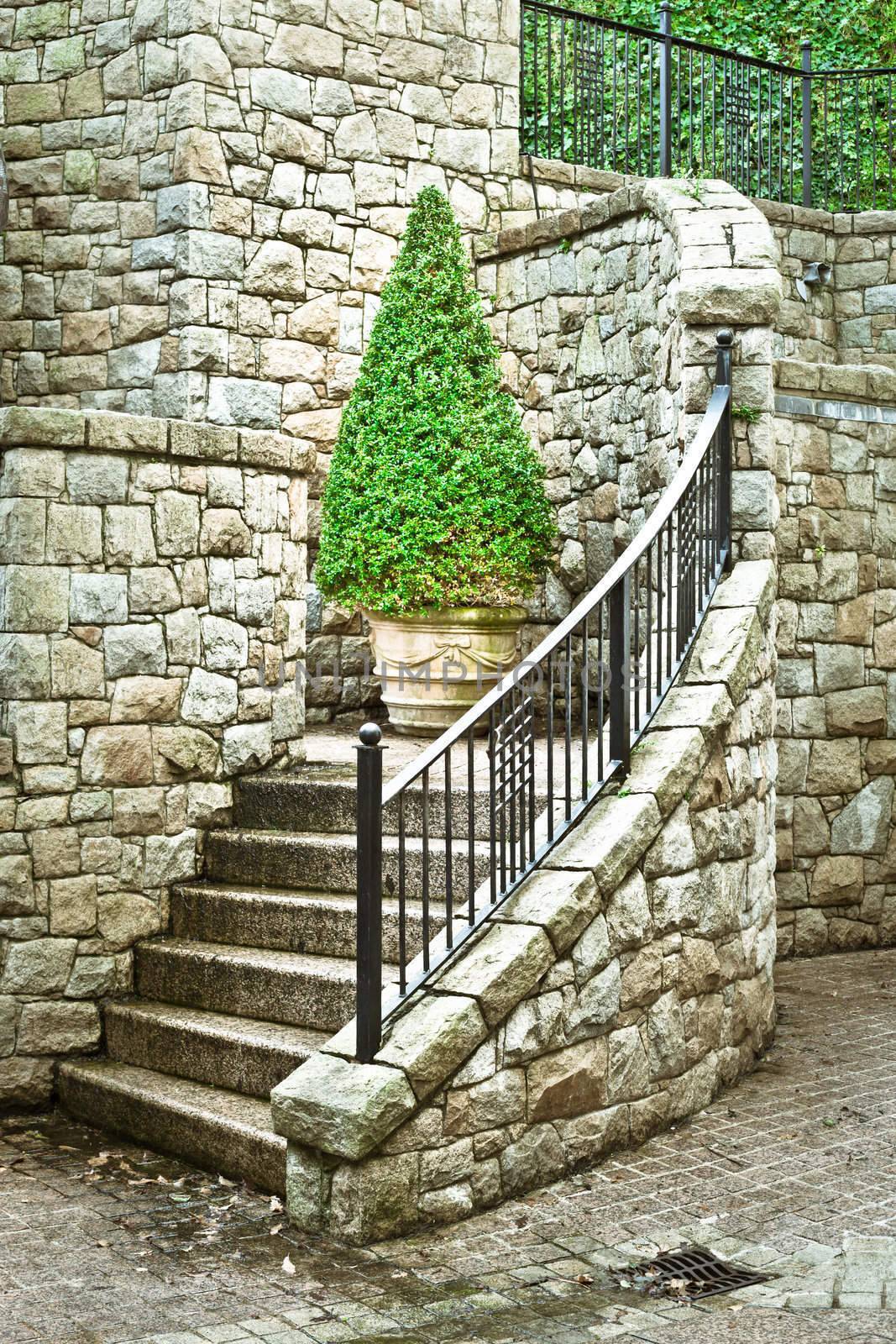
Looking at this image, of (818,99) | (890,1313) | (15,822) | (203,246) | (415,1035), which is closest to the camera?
(890,1313)

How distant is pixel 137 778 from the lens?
19.8 feet

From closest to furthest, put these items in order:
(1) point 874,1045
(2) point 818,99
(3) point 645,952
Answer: (3) point 645,952 < (1) point 874,1045 < (2) point 818,99

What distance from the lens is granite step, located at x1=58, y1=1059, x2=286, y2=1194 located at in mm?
4715

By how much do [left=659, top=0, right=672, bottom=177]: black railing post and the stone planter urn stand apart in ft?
13.8

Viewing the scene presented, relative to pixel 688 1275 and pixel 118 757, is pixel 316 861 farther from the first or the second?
pixel 688 1275

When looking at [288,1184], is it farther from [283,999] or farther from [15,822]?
A: [15,822]

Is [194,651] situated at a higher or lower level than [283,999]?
higher

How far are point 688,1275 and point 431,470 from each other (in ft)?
13.5

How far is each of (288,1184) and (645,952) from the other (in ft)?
4.62

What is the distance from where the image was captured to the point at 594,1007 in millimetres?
4809

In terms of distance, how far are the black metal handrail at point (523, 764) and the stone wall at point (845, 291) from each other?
Answer: 5.29 m

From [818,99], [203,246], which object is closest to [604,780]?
[203,246]

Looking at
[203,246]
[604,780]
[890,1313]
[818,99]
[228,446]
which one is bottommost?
[890,1313]

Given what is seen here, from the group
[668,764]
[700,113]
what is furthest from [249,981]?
[700,113]
